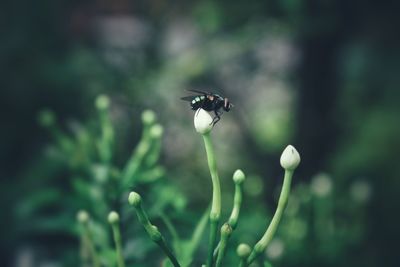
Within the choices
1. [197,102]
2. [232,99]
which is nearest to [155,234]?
[197,102]

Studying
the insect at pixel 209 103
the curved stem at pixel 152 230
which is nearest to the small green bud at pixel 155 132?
the insect at pixel 209 103

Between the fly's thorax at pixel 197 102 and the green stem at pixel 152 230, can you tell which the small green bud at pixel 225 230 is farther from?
the fly's thorax at pixel 197 102

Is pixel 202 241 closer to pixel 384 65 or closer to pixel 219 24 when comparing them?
pixel 219 24

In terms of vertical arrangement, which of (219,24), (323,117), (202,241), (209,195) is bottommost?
(202,241)

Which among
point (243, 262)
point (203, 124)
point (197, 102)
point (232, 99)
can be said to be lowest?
point (243, 262)

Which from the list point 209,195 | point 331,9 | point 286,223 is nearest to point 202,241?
point 286,223

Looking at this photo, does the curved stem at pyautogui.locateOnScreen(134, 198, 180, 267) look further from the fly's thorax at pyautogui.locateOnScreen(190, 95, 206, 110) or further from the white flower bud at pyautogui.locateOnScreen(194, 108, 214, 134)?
the fly's thorax at pyautogui.locateOnScreen(190, 95, 206, 110)

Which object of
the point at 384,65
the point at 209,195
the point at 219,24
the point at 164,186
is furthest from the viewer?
the point at 384,65

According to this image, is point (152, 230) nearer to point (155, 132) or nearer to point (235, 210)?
point (235, 210)
